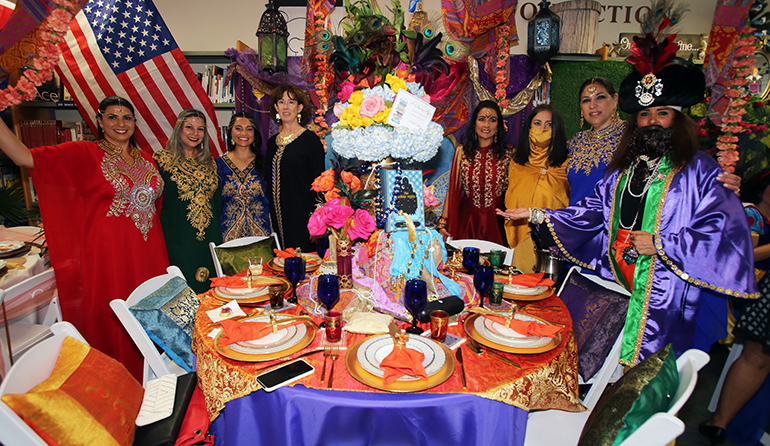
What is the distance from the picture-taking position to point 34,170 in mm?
2229

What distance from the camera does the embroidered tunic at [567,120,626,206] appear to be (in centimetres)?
284

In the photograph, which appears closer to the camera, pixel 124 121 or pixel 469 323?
pixel 469 323

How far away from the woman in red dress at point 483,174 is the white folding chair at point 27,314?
9.08ft

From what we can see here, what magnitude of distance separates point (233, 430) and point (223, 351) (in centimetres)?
25

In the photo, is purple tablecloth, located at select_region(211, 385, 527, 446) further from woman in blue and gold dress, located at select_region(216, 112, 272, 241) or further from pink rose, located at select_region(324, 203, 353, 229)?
woman in blue and gold dress, located at select_region(216, 112, 272, 241)

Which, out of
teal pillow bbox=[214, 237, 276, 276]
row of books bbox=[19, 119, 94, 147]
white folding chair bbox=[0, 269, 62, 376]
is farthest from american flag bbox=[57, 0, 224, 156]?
teal pillow bbox=[214, 237, 276, 276]

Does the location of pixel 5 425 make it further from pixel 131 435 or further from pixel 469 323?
pixel 469 323

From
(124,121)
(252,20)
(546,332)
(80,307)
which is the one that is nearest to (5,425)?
(546,332)

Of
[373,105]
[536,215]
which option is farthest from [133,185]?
[536,215]

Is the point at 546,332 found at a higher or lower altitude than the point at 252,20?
lower

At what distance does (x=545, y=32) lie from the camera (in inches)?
147

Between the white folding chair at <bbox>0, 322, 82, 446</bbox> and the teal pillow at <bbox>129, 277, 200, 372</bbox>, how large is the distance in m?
0.33

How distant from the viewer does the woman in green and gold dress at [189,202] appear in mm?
2857

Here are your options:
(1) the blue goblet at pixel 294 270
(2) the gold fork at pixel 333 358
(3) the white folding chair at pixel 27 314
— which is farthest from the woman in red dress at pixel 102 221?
(2) the gold fork at pixel 333 358
